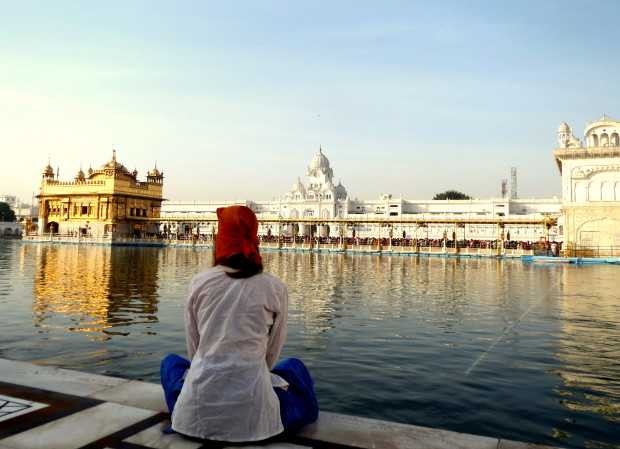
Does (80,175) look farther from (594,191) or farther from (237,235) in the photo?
(237,235)

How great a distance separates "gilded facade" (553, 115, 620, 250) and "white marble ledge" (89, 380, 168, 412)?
1578 inches

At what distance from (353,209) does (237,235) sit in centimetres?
8587

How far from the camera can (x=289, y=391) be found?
10.7 feet

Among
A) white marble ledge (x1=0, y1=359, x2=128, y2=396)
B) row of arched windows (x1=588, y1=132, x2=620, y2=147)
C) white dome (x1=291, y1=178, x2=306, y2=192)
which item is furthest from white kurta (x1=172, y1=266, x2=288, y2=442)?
white dome (x1=291, y1=178, x2=306, y2=192)

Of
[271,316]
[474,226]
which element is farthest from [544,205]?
[271,316]

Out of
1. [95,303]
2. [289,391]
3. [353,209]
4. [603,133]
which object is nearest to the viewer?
[289,391]

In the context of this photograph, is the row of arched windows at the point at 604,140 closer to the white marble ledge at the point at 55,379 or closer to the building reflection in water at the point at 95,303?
the building reflection in water at the point at 95,303

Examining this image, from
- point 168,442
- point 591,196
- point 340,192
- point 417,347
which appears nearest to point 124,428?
point 168,442

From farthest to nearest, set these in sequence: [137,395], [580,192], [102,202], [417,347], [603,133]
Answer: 1. [102,202]
2. [603,133]
3. [580,192]
4. [417,347]
5. [137,395]

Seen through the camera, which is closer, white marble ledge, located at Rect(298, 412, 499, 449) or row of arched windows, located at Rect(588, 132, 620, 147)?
white marble ledge, located at Rect(298, 412, 499, 449)

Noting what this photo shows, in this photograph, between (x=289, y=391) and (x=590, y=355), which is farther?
(x=590, y=355)

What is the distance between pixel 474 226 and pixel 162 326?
65034mm

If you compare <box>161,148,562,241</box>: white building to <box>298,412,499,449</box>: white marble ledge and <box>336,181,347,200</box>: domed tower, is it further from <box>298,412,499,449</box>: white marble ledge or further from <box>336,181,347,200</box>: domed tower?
<box>298,412,499,449</box>: white marble ledge

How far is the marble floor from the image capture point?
2918mm
